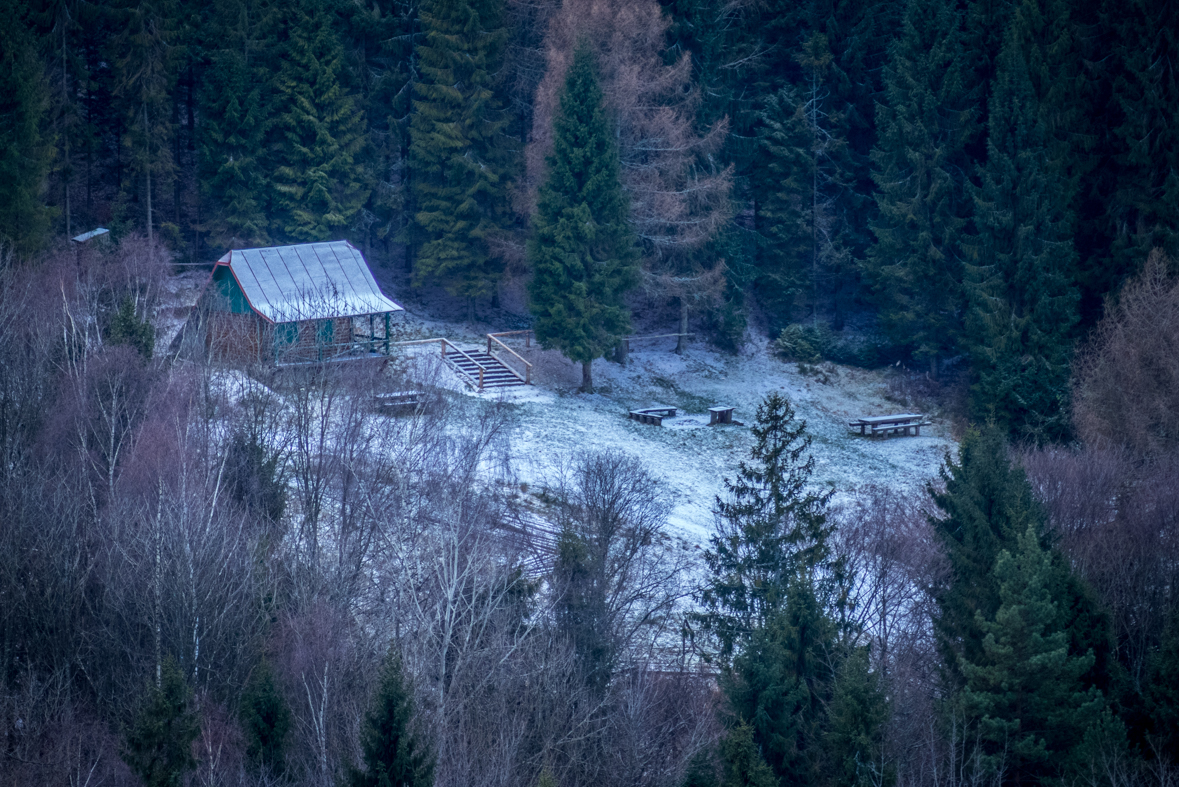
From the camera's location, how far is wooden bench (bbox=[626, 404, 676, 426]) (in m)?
36.2

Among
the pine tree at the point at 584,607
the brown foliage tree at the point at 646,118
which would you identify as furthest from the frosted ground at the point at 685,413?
the pine tree at the point at 584,607

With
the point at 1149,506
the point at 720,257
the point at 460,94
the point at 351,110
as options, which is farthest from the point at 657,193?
the point at 1149,506

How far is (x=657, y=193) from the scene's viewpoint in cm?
3884

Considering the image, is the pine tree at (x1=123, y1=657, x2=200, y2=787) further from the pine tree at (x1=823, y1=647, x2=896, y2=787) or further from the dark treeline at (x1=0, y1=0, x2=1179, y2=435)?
the dark treeline at (x1=0, y1=0, x2=1179, y2=435)

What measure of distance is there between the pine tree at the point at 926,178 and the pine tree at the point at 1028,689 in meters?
22.5

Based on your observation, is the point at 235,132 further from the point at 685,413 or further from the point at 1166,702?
the point at 1166,702

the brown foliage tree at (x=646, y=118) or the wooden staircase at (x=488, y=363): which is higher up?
the brown foliage tree at (x=646, y=118)

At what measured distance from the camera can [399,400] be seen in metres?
28.8

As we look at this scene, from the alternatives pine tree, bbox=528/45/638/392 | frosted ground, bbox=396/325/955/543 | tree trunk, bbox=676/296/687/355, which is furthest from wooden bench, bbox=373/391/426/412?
tree trunk, bbox=676/296/687/355

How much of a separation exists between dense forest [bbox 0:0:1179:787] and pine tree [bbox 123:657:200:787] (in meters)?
0.04

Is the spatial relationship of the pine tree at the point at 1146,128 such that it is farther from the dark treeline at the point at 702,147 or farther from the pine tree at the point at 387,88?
the pine tree at the point at 387,88

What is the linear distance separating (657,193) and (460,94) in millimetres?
8408

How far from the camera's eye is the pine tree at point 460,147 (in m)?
41.7

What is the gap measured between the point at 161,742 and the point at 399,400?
15.1 meters
